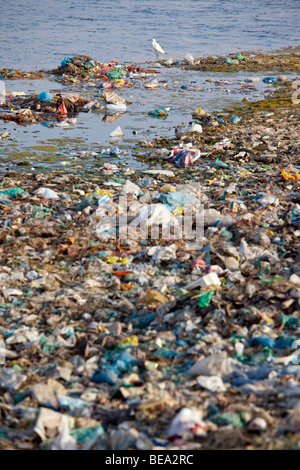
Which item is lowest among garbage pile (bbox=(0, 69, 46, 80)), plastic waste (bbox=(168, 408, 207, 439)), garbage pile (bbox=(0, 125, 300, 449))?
garbage pile (bbox=(0, 125, 300, 449))

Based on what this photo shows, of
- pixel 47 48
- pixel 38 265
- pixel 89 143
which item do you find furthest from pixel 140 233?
pixel 47 48

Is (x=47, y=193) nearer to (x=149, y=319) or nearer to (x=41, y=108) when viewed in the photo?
(x=149, y=319)

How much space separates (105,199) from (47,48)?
13.5 metres

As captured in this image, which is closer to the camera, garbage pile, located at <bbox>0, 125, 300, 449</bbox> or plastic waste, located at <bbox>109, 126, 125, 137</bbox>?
garbage pile, located at <bbox>0, 125, 300, 449</bbox>

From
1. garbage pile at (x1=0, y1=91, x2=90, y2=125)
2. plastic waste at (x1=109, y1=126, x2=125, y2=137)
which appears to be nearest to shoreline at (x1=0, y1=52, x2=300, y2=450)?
plastic waste at (x1=109, y1=126, x2=125, y2=137)

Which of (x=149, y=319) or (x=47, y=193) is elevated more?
(x=47, y=193)

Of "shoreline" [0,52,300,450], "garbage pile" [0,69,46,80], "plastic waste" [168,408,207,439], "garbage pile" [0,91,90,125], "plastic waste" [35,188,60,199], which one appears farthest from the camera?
"garbage pile" [0,69,46,80]

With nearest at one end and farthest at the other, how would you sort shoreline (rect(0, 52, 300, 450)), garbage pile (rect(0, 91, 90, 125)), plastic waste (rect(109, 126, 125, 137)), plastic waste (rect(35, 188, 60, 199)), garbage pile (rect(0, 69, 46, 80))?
shoreline (rect(0, 52, 300, 450)) < plastic waste (rect(35, 188, 60, 199)) < plastic waste (rect(109, 126, 125, 137)) < garbage pile (rect(0, 91, 90, 125)) < garbage pile (rect(0, 69, 46, 80))

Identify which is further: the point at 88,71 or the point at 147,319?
the point at 88,71

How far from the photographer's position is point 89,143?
7645 millimetres

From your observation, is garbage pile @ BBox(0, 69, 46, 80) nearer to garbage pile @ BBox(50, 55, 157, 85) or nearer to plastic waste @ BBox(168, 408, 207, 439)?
garbage pile @ BBox(50, 55, 157, 85)

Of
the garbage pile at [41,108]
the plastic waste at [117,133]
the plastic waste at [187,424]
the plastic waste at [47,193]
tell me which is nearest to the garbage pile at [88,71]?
the garbage pile at [41,108]

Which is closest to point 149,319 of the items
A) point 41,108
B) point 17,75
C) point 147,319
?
point 147,319

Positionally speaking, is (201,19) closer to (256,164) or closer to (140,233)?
(256,164)
